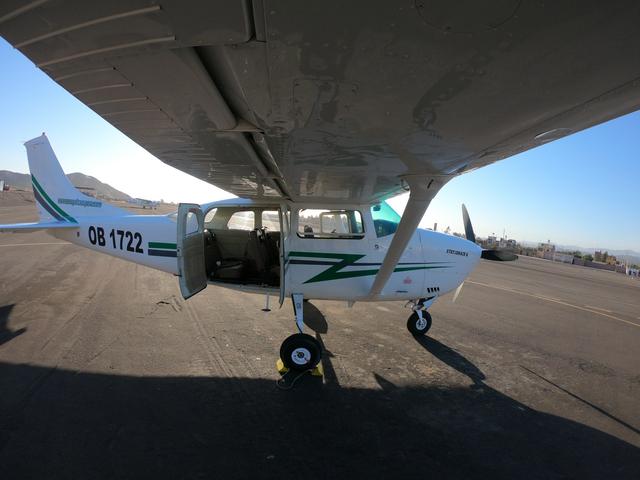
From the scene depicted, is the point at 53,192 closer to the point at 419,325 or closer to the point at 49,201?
the point at 49,201

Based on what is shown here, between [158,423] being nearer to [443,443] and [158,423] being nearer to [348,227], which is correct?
[443,443]

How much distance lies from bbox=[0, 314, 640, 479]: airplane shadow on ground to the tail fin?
313cm

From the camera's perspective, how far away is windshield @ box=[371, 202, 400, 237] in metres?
5.32

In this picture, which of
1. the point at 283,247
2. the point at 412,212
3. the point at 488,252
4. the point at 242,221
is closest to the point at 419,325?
the point at 488,252

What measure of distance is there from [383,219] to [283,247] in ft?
5.38

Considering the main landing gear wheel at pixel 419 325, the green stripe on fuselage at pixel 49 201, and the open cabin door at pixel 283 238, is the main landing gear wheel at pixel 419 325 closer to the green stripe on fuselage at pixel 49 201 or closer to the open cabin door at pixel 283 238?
the open cabin door at pixel 283 238

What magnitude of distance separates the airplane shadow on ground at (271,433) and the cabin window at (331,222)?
7.18 ft

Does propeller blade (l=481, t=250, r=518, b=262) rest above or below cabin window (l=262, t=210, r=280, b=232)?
below

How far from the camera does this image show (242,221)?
6.11m

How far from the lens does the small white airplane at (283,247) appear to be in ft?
16.3

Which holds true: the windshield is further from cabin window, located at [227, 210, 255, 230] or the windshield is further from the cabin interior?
cabin window, located at [227, 210, 255, 230]

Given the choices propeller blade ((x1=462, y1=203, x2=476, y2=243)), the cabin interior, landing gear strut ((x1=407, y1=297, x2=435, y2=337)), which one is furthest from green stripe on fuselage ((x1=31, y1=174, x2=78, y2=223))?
propeller blade ((x1=462, y1=203, x2=476, y2=243))

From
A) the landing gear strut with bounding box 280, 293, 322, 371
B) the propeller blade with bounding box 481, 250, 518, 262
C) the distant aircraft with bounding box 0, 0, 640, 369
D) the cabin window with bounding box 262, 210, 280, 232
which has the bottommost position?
the landing gear strut with bounding box 280, 293, 322, 371

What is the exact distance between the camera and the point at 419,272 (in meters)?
5.38
